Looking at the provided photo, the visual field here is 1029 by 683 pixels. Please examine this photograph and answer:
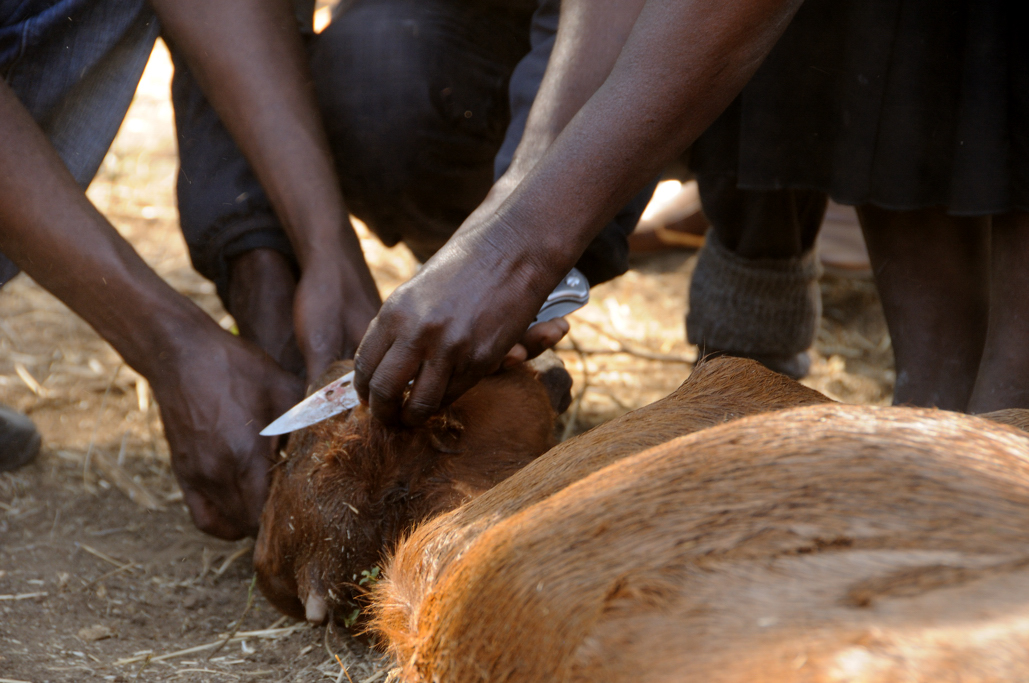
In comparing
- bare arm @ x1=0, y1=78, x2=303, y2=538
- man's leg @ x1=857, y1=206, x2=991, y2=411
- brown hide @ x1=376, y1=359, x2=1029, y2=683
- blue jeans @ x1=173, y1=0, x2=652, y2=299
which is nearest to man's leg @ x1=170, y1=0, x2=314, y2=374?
blue jeans @ x1=173, y1=0, x2=652, y2=299

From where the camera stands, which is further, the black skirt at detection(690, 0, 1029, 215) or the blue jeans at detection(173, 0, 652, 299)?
the blue jeans at detection(173, 0, 652, 299)

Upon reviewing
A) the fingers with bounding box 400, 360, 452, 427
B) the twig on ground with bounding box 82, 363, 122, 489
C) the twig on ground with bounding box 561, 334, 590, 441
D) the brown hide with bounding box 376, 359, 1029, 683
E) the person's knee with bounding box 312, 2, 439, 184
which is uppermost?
the person's knee with bounding box 312, 2, 439, 184

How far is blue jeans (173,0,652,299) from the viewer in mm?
2223

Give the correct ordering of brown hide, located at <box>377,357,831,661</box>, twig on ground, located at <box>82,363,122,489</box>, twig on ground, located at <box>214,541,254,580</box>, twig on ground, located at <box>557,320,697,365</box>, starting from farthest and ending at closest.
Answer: twig on ground, located at <box>557,320,697,365</box> < twig on ground, located at <box>82,363,122,489</box> < twig on ground, located at <box>214,541,254,580</box> < brown hide, located at <box>377,357,831,661</box>

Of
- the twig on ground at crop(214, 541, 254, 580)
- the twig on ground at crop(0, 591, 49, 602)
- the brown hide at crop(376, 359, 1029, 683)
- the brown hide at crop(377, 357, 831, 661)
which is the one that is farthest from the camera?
the twig on ground at crop(214, 541, 254, 580)

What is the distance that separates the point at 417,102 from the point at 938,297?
1492 millimetres

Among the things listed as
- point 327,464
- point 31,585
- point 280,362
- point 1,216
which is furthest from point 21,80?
point 327,464

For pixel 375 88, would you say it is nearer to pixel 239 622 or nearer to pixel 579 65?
pixel 579 65

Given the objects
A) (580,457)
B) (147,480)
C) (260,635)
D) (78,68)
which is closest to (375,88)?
(78,68)

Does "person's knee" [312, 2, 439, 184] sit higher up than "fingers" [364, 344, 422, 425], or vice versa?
"person's knee" [312, 2, 439, 184]

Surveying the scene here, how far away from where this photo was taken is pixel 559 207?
1.43 meters

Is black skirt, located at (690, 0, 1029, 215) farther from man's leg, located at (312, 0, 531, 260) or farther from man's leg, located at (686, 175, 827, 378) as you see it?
man's leg, located at (312, 0, 531, 260)

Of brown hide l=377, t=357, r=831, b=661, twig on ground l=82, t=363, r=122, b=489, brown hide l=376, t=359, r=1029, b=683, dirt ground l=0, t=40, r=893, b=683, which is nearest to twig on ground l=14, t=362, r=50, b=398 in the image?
dirt ground l=0, t=40, r=893, b=683

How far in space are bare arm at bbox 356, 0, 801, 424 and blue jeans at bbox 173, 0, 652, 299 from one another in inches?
27.2
